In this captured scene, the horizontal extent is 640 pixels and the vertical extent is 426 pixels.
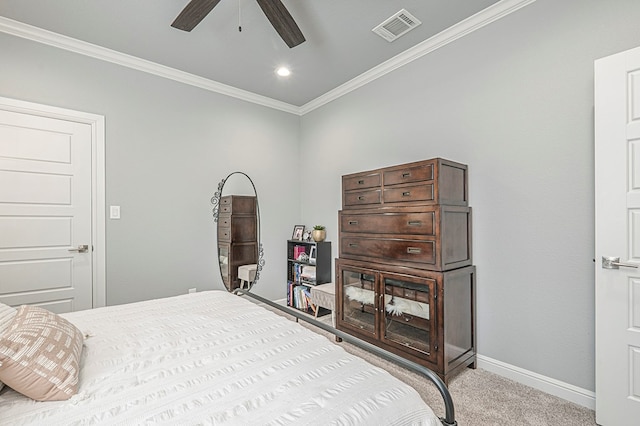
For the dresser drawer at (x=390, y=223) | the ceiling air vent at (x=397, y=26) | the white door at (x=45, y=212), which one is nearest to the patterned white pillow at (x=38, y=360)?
the white door at (x=45, y=212)

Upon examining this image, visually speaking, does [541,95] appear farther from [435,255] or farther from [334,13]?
[334,13]

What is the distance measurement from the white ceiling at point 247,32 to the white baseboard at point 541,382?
2628mm

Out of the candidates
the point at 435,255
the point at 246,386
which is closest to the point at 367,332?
the point at 435,255

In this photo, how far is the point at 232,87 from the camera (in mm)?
3668

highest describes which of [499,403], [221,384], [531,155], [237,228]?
[531,155]

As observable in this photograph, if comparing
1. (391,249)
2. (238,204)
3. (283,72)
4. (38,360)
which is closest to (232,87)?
(283,72)

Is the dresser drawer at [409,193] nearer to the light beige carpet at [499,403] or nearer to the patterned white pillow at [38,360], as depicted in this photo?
the light beige carpet at [499,403]

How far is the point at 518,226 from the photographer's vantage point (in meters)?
2.25

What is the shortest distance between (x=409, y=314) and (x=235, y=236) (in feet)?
7.10

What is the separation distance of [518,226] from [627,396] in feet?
3.54

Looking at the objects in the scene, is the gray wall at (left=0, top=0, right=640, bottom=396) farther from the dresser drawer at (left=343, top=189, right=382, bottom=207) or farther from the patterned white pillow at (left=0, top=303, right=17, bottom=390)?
the patterned white pillow at (left=0, top=303, right=17, bottom=390)

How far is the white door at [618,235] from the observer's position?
64.0 inches

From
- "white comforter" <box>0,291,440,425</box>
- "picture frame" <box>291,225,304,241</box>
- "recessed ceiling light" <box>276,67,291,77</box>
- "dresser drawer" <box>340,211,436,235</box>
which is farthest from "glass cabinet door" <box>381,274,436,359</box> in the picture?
"recessed ceiling light" <box>276,67,291,77</box>

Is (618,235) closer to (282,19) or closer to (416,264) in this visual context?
(416,264)
